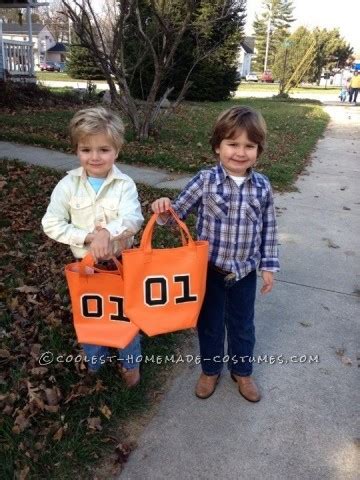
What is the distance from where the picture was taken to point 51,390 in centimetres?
242

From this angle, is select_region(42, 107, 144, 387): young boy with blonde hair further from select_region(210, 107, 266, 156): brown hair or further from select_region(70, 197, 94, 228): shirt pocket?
select_region(210, 107, 266, 156): brown hair

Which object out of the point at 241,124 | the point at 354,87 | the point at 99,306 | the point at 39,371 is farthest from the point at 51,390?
the point at 354,87

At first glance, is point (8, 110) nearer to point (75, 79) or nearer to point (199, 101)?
point (199, 101)

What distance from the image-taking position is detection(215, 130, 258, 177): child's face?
6.93 ft

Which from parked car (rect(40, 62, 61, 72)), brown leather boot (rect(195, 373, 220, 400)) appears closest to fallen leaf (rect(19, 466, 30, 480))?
brown leather boot (rect(195, 373, 220, 400))

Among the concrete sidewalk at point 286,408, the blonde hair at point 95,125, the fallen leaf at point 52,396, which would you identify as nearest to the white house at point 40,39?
the concrete sidewalk at point 286,408

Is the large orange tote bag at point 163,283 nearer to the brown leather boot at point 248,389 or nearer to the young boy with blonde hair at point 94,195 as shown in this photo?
the young boy with blonde hair at point 94,195

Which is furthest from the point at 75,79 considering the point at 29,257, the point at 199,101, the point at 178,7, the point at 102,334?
the point at 102,334

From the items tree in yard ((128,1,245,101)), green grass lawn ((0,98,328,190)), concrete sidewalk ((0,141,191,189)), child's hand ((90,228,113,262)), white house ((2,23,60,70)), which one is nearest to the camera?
child's hand ((90,228,113,262))

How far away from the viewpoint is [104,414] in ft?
7.57

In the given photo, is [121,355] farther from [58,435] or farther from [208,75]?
[208,75]

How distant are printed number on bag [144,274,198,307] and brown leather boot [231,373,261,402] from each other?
2.71ft

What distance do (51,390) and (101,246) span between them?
1017 mm

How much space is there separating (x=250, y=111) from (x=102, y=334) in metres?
1.27
